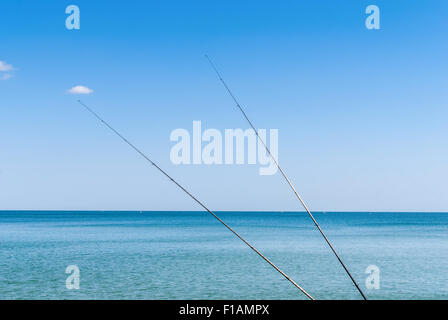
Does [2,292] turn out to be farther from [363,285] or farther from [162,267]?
[363,285]

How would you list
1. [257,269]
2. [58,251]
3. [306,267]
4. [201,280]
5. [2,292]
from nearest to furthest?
1. [2,292]
2. [201,280]
3. [257,269]
4. [306,267]
5. [58,251]

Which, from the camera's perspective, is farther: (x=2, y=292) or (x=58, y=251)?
(x=58, y=251)

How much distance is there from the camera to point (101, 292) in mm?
16875

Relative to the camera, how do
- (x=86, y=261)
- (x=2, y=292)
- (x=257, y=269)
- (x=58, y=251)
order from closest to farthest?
(x=2, y=292)
(x=257, y=269)
(x=86, y=261)
(x=58, y=251)

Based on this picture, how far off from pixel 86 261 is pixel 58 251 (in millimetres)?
6835

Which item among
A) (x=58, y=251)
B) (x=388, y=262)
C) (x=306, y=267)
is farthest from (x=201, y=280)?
(x=58, y=251)

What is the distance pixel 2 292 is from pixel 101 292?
3.76 meters
